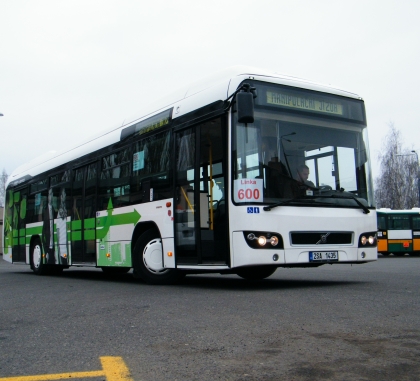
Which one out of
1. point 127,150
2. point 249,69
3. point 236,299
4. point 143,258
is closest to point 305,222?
point 236,299

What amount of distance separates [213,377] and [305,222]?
5.59m

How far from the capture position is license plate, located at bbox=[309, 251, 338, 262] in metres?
9.48

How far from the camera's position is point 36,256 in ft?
55.7

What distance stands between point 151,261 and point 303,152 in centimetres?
330

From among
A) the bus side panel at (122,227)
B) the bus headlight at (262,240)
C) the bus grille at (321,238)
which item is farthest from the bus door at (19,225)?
the bus grille at (321,238)

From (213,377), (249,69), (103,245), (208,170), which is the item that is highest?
(249,69)

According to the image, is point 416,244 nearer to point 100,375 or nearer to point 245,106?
point 245,106

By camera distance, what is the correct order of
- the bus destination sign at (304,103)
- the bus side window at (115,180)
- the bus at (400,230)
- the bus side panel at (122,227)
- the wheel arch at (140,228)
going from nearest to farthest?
the bus destination sign at (304,103), the bus side panel at (122,227), the wheel arch at (140,228), the bus side window at (115,180), the bus at (400,230)

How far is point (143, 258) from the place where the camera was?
11141 mm

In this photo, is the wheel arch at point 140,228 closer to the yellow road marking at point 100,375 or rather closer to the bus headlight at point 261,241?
the bus headlight at point 261,241

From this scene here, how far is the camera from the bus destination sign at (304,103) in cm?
968

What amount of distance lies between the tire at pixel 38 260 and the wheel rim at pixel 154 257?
6515mm

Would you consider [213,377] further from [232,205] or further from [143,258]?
[143,258]

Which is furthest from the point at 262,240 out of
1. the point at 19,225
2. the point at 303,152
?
the point at 19,225
